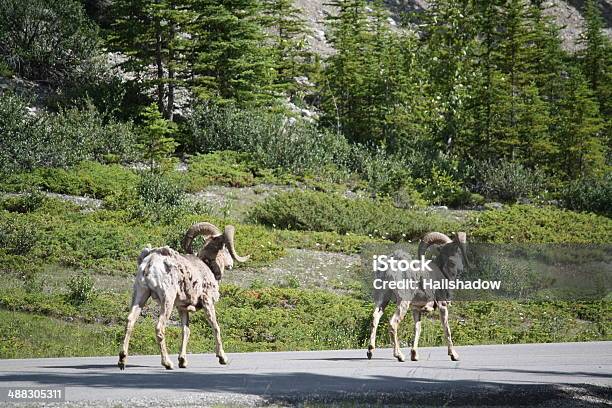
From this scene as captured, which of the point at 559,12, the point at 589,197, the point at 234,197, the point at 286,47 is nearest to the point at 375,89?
the point at 286,47

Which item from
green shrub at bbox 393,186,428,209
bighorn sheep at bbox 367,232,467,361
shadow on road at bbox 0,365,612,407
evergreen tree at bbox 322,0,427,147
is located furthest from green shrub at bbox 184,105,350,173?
shadow on road at bbox 0,365,612,407

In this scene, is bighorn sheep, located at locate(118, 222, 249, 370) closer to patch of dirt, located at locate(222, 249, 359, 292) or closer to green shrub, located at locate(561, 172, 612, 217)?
patch of dirt, located at locate(222, 249, 359, 292)

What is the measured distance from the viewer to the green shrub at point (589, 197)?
3175 centimetres

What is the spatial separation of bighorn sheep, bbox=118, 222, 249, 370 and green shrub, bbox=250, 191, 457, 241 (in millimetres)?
12820

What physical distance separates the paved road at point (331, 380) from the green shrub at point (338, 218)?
11569 mm

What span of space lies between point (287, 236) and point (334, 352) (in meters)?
9.43

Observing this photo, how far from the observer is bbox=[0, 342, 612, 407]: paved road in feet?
33.0

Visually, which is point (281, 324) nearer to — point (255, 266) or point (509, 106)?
point (255, 266)

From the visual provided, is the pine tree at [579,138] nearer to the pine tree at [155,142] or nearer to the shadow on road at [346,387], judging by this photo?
the pine tree at [155,142]

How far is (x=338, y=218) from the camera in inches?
1015

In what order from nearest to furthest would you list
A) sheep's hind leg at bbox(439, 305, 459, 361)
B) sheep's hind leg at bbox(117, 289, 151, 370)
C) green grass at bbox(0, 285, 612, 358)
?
sheep's hind leg at bbox(117, 289, 151, 370), sheep's hind leg at bbox(439, 305, 459, 361), green grass at bbox(0, 285, 612, 358)

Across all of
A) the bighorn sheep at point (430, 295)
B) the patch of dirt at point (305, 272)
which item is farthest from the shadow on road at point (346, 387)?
the patch of dirt at point (305, 272)

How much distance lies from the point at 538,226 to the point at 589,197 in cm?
623

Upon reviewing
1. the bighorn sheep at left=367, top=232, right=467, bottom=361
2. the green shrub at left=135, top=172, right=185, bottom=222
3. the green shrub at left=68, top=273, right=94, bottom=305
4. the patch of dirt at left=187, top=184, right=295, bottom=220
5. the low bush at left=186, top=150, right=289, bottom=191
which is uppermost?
the bighorn sheep at left=367, top=232, right=467, bottom=361
